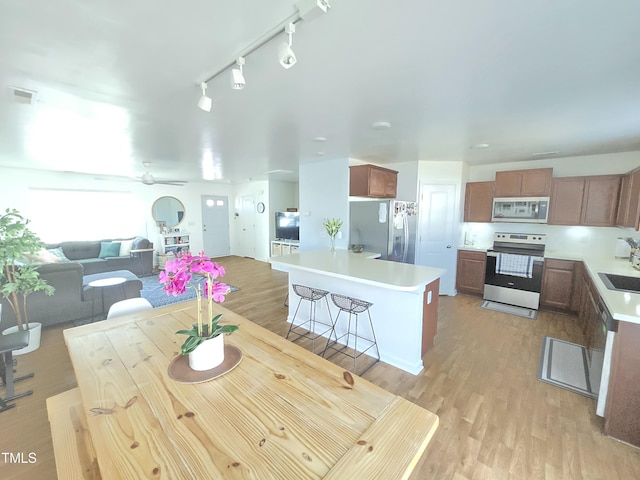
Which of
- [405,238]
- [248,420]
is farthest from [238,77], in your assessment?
[405,238]

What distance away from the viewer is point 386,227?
152 inches

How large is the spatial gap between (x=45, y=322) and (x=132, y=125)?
9.58 ft

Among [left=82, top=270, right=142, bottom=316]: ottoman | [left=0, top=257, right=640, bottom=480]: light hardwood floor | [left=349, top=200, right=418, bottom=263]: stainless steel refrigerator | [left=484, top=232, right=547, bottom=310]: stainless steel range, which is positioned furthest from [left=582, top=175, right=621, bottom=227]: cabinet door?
[left=82, top=270, right=142, bottom=316]: ottoman

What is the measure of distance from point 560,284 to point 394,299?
295 centimetres

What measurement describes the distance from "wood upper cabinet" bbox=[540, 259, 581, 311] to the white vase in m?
4.55

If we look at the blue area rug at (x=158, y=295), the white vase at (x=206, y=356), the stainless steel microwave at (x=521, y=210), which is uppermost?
the stainless steel microwave at (x=521, y=210)

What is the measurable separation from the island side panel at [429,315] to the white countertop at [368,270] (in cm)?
19

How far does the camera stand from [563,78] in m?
1.64

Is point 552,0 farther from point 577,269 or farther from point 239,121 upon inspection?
point 577,269

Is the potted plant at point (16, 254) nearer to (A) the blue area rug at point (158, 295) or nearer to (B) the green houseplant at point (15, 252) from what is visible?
(B) the green houseplant at point (15, 252)

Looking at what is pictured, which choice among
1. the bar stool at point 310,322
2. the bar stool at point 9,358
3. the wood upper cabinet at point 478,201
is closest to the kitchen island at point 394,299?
the bar stool at point 310,322

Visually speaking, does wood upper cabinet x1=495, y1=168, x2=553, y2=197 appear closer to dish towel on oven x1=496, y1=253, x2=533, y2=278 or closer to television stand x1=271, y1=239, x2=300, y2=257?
dish towel on oven x1=496, y1=253, x2=533, y2=278

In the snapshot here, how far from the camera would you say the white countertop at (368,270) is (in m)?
2.24

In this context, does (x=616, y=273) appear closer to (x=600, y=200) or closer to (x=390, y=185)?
(x=600, y=200)
